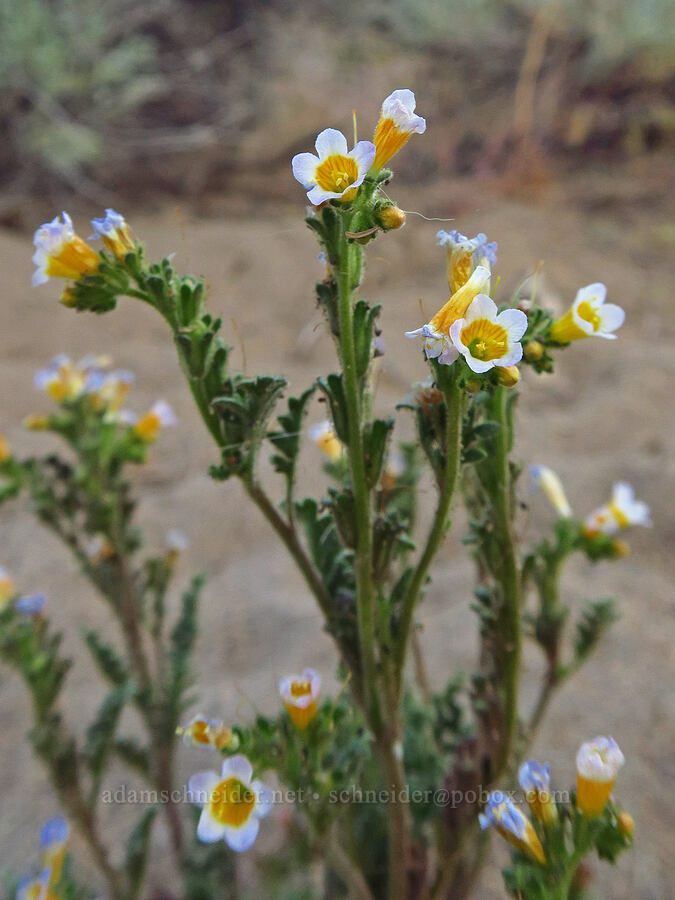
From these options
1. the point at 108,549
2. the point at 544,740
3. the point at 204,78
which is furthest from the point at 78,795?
the point at 204,78

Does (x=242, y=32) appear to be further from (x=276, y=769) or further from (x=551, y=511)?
(x=276, y=769)

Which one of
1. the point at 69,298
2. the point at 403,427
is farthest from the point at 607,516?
the point at 403,427

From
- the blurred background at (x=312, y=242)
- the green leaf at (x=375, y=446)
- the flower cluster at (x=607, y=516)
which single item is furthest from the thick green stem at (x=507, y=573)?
the blurred background at (x=312, y=242)

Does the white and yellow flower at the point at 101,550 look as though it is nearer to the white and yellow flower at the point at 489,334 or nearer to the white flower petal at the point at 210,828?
the white flower petal at the point at 210,828

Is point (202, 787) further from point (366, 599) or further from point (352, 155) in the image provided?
point (352, 155)

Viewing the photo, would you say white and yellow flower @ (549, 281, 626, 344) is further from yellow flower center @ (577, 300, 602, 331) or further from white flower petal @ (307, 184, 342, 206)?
white flower petal @ (307, 184, 342, 206)

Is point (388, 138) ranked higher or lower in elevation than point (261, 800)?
higher

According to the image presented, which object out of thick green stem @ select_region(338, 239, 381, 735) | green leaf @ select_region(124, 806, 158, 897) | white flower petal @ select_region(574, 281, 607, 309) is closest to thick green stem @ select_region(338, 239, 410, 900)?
thick green stem @ select_region(338, 239, 381, 735)
